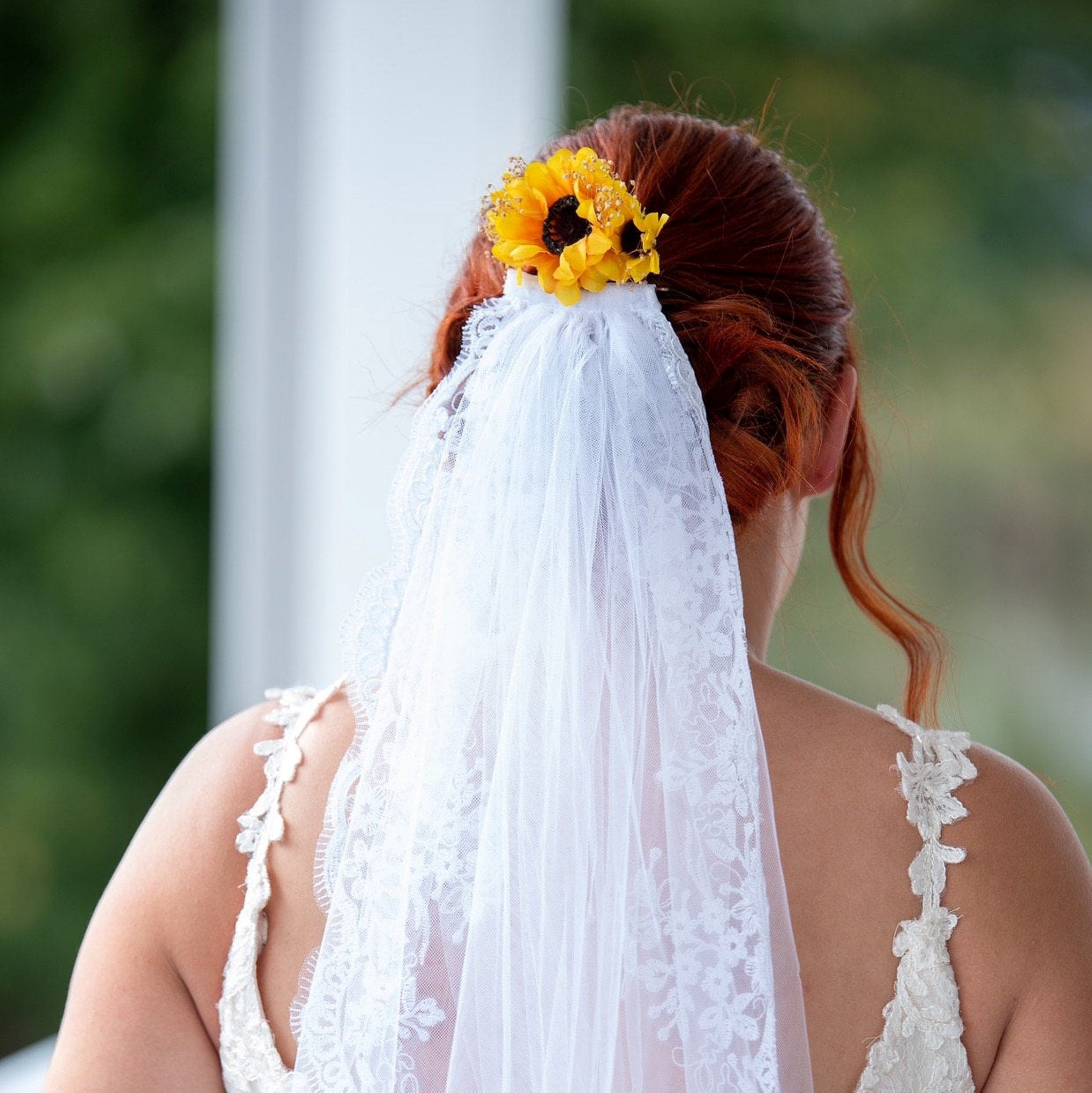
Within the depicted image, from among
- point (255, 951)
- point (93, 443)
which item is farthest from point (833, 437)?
point (93, 443)

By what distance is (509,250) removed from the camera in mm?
956

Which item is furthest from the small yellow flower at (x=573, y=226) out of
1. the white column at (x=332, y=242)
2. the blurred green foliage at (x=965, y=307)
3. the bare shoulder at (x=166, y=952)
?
the blurred green foliage at (x=965, y=307)

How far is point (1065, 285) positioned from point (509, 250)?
78.3 inches

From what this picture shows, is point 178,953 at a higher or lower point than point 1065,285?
lower

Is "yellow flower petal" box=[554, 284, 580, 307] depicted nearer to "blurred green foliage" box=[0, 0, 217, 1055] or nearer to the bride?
the bride

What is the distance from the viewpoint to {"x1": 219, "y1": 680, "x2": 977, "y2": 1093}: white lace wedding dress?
936 mm

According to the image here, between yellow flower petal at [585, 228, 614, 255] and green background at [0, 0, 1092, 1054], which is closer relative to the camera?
yellow flower petal at [585, 228, 614, 255]

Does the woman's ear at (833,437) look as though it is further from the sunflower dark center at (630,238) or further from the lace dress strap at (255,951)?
the lace dress strap at (255,951)

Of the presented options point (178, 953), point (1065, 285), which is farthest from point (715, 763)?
point (1065, 285)

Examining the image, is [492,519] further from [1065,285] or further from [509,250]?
[1065,285]

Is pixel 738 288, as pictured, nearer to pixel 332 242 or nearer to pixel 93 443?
pixel 332 242

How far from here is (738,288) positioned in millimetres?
999

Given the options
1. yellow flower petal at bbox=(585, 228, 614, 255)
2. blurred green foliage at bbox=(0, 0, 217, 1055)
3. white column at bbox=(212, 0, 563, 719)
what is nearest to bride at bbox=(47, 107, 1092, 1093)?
yellow flower petal at bbox=(585, 228, 614, 255)

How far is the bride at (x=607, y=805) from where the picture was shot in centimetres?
88
